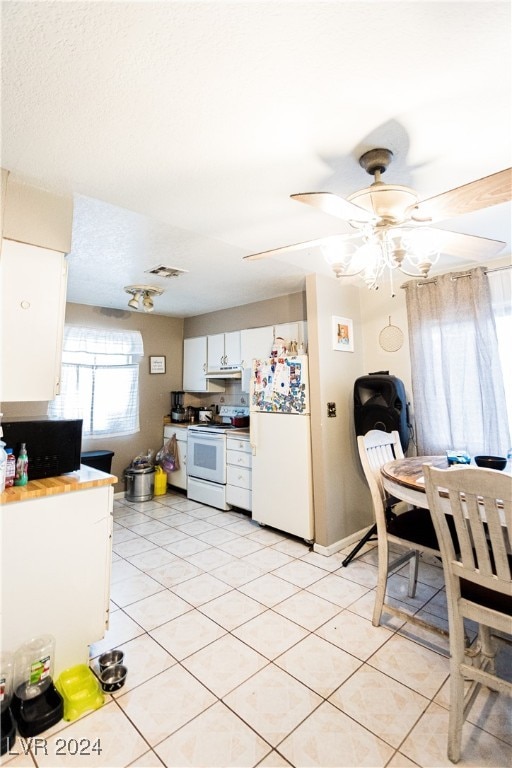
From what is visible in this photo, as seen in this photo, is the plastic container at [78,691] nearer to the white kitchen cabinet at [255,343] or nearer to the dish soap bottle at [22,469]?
the dish soap bottle at [22,469]

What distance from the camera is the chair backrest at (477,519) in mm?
1188

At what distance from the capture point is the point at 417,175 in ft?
5.52

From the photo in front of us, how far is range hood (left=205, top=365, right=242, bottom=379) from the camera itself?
4.19 metres

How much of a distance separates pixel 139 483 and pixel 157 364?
1.60 metres

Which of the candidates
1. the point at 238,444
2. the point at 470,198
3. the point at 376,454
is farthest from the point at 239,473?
the point at 470,198

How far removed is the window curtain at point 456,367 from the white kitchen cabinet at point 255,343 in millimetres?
1428

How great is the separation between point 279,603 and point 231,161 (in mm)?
2468

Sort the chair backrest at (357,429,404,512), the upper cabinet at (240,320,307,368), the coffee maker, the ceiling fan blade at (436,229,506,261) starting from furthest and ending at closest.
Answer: the coffee maker
the upper cabinet at (240,320,307,368)
the chair backrest at (357,429,404,512)
the ceiling fan blade at (436,229,506,261)

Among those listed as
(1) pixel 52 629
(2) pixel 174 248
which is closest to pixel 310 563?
(1) pixel 52 629

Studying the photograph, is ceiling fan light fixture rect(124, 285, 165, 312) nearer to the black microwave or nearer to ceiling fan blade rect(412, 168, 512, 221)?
the black microwave

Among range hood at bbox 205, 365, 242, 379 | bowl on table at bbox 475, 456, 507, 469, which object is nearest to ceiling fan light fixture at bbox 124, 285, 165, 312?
range hood at bbox 205, 365, 242, 379

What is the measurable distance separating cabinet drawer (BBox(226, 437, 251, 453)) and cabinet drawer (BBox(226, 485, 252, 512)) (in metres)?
0.41

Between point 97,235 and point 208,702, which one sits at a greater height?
point 97,235

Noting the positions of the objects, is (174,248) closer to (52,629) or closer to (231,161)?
(231,161)
